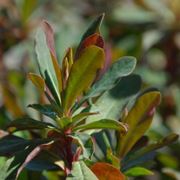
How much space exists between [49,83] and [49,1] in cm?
146

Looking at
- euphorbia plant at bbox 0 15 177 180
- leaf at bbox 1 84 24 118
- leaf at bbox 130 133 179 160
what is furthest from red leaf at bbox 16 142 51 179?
leaf at bbox 1 84 24 118

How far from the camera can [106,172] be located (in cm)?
110

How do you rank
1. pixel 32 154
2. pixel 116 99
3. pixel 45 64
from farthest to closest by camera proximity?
pixel 116 99 < pixel 45 64 < pixel 32 154

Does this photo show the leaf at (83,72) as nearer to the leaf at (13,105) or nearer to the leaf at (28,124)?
the leaf at (28,124)

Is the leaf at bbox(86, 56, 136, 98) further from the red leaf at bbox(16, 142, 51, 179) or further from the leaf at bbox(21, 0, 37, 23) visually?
the leaf at bbox(21, 0, 37, 23)

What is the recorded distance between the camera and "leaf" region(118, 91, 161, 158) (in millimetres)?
1218

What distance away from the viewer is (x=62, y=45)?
2.02 m

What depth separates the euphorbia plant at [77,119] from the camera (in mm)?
1082

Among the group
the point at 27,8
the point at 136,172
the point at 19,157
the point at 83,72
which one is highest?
the point at 27,8

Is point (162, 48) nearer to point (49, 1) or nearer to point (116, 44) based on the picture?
point (116, 44)

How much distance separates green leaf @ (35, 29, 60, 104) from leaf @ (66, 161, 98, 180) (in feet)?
0.42

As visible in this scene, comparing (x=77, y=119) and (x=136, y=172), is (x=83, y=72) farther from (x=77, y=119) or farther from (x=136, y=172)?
(x=136, y=172)

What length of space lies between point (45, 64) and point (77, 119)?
121mm

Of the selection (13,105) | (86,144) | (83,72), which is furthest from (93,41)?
(13,105)
